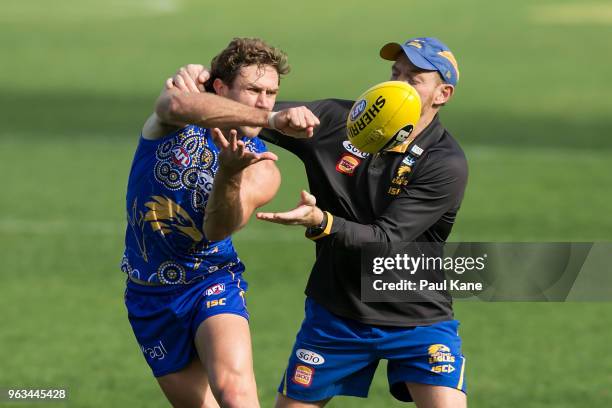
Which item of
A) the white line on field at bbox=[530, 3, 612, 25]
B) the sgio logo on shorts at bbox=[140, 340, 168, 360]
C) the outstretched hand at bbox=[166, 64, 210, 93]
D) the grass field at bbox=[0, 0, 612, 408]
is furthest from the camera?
the white line on field at bbox=[530, 3, 612, 25]

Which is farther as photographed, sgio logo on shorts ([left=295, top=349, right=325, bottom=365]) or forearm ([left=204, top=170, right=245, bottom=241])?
sgio logo on shorts ([left=295, top=349, right=325, bottom=365])

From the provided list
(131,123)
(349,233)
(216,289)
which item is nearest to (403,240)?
(349,233)

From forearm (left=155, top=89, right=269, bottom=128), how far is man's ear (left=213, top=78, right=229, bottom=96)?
597 millimetres

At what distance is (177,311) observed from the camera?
26.3 ft

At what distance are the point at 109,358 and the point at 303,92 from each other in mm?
18413

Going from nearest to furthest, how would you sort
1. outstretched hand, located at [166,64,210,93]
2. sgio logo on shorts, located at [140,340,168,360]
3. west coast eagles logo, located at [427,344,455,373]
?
1. outstretched hand, located at [166,64,210,93]
2. west coast eagles logo, located at [427,344,455,373]
3. sgio logo on shorts, located at [140,340,168,360]

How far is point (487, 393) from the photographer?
36.1 ft

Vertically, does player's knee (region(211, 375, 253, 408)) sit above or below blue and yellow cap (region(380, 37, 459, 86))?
below

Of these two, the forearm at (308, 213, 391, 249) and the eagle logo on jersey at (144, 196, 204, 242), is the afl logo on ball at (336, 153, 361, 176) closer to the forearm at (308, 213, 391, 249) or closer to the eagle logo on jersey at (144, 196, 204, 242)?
the forearm at (308, 213, 391, 249)

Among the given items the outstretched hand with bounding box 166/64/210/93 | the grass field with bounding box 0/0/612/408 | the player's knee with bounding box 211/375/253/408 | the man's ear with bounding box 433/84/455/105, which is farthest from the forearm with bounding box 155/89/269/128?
the grass field with bounding box 0/0/612/408

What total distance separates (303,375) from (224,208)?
132 centimetres

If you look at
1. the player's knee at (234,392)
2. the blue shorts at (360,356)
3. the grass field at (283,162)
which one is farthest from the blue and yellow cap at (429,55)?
the grass field at (283,162)

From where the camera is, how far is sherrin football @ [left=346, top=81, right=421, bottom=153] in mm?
7008

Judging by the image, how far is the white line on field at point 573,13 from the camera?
148 feet
